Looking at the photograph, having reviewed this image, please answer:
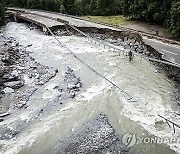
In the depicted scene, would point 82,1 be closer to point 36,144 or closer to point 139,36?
point 139,36

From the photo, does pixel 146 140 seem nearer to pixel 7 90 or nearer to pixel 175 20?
pixel 7 90

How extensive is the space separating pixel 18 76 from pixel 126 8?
27024 millimetres

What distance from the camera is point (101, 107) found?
19.9 m

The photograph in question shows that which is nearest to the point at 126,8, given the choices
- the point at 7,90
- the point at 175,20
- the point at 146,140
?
the point at 175,20

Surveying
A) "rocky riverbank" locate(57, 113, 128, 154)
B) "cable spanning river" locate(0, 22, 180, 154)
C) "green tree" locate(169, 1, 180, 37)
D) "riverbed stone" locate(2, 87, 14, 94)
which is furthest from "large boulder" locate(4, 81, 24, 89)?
"green tree" locate(169, 1, 180, 37)

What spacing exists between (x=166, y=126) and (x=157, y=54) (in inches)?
517

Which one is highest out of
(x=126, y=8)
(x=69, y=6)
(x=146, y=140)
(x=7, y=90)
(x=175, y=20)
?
(x=175, y=20)

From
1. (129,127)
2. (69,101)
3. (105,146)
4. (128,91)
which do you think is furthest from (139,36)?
(105,146)

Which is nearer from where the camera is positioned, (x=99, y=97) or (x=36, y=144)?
(x=36, y=144)

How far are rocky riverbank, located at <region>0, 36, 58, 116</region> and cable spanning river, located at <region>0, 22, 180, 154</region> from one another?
0.78 m

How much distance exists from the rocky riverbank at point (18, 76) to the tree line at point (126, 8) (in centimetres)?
1693

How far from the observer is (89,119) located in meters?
18.4

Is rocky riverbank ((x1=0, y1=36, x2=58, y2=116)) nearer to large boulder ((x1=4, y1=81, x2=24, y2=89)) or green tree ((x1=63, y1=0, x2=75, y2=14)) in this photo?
large boulder ((x1=4, y1=81, x2=24, y2=89))

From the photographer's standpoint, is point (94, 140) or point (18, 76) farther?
point (18, 76)
